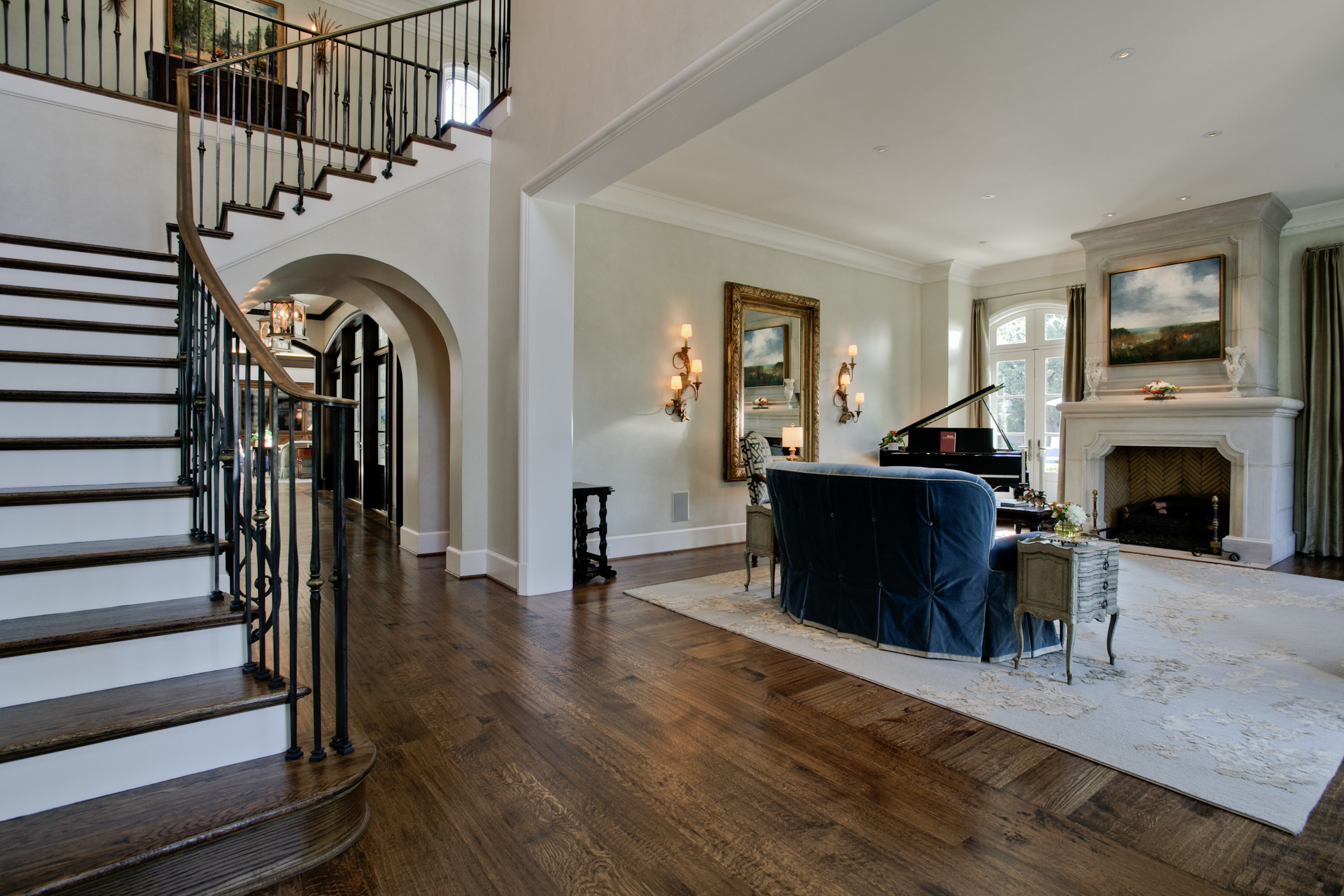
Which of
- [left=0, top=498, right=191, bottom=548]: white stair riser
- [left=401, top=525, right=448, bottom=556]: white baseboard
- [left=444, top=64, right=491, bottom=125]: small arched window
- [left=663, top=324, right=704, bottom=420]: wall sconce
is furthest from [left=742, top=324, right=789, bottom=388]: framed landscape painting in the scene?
[left=0, top=498, right=191, bottom=548]: white stair riser

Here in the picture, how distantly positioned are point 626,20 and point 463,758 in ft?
11.8

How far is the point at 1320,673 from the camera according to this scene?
3291 millimetres

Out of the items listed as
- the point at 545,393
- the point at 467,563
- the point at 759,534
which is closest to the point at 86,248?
the point at 545,393

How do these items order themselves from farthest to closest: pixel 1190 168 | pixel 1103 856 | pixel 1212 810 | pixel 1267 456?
pixel 1267 456 → pixel 1190 168 → pixel 1212 810 → pixel 1103 856

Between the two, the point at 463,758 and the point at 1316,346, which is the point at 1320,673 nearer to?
the point at 463,758

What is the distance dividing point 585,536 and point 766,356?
3.17m

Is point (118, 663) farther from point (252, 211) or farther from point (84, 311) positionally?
point (252, 211)

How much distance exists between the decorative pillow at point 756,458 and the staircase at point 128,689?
14.1 ft

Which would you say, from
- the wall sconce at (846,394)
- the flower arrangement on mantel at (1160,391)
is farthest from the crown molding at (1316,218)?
the wall sconce at (846,394)

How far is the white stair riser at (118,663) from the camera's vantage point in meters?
1.81

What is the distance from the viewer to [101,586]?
2.13 metres

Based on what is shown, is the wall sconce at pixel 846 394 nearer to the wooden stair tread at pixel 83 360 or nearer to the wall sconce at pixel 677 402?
the wall sconce at pixel 677 402

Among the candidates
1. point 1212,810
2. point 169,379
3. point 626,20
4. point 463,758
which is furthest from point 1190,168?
point 169,379

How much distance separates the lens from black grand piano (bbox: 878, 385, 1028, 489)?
696 centimetres
